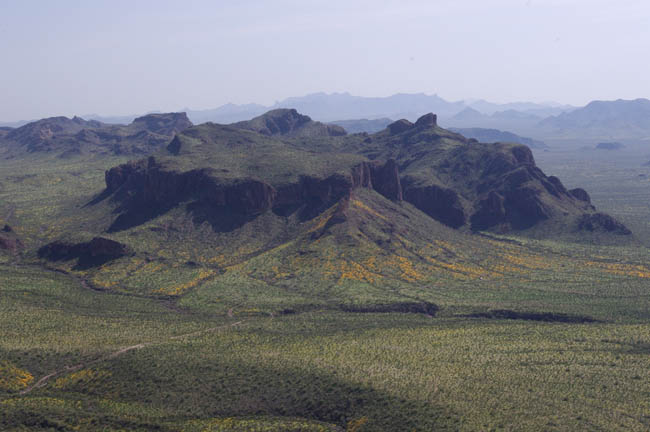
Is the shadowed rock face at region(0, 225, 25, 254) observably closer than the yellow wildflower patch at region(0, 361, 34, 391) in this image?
No

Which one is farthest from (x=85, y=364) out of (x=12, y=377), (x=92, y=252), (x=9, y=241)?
(x=9, y=241)

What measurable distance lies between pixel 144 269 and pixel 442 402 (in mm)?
113221

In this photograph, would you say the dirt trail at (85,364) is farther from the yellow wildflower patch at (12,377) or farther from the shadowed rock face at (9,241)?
the shadowed rock face at (9,241)

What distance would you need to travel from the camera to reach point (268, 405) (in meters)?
81.2

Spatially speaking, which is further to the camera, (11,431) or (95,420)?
(95,420)

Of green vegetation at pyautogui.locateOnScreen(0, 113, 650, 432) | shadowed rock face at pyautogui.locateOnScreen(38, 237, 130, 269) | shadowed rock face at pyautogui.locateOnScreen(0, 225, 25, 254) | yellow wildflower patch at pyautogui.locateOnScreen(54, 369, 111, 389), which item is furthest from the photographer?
shadowed rock face at pyautogui.locateOnScreen(0, 225, 25, 254)

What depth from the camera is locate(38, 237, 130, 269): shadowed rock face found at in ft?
530

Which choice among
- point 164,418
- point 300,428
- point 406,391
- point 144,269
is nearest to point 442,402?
point 406,391

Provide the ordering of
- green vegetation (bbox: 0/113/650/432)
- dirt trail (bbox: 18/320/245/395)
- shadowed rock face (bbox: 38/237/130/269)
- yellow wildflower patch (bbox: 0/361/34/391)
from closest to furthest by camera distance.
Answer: green vegetation (bbox: 0/113/650/432)
yellow wildflower patch (bbox: 0/361/34/391)
dirt trail (bbox: 18/320/245/395)
shadowed rock face (bbox: 38/237/130/269)

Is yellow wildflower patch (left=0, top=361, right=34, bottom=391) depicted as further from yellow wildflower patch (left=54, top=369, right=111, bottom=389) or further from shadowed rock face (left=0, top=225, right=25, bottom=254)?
shadowed rock face (left=0, top=225, right=25, bottom=254)

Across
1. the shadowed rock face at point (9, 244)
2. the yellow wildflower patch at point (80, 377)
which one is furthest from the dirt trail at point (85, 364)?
the shadowed rock face at point (9, 244)

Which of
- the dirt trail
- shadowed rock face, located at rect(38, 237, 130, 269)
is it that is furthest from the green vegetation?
shadowed rock face, located at rect(38, 237, 130, 269)

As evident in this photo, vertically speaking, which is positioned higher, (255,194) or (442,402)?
(255,194)

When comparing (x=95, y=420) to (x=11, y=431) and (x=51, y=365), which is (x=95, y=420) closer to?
(x=11, y=431)
